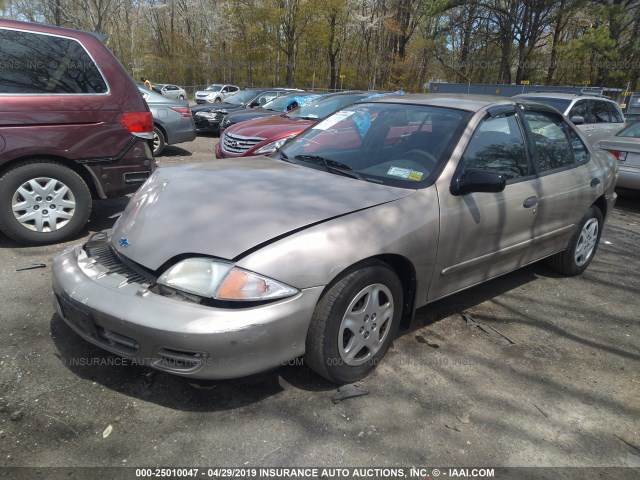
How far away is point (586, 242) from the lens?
4426 mm

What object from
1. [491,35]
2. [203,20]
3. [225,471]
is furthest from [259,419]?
[203,20]

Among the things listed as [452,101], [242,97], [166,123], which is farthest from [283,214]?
[242,97]

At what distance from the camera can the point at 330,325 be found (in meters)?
2.40

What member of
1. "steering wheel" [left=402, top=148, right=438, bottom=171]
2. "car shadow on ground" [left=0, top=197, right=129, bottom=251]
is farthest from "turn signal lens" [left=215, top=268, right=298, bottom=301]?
"car shadow on ground" [left=0, top=197, right=129, bottom=251]

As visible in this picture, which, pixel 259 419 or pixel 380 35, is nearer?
pixel 259 419

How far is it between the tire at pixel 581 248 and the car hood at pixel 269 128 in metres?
3.88

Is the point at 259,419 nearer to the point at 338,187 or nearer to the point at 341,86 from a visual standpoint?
the point at 338,187

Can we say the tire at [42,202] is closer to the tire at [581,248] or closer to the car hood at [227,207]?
the car hood at [227,207]

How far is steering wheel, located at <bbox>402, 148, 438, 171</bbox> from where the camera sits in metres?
3.03

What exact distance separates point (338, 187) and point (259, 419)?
1.38m

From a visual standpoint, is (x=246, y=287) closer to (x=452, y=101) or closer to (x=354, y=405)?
(x=354, y=405)

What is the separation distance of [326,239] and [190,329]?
0.79 metres

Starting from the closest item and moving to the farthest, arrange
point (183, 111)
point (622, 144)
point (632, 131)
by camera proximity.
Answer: point (622, 144) → point (632, 131) → point (183, 111)

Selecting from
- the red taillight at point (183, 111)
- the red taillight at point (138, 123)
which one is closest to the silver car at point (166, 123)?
the red taillight at point (183, 111)
